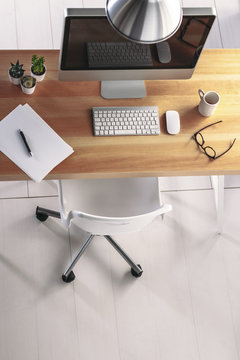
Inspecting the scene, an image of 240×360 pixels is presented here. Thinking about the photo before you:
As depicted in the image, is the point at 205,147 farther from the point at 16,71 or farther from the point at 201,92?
the point at 16,71

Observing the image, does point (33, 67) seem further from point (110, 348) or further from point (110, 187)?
point (110, 348)

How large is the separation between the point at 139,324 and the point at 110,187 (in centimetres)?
74

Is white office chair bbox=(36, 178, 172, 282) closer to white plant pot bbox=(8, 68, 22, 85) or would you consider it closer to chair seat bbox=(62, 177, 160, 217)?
chair seat bbox=(62, 177, 160, 217)

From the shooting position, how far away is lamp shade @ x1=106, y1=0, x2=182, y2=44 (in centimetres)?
176

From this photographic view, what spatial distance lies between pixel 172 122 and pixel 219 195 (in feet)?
2.17

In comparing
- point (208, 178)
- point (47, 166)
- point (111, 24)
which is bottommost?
point (208, 178)

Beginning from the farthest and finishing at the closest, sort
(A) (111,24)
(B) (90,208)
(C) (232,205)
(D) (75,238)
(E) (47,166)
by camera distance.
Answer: (C) (232,205) < (D) (75,238) < (B) (90,208) < (E) (47,166) < (A) (111,24)

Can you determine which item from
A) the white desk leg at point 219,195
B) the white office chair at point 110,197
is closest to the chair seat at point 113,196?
the white office chair at point 110,197

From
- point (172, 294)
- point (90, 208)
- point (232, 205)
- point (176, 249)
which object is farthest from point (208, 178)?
point (90, 208)

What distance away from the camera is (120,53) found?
208cm

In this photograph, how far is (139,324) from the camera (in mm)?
2621

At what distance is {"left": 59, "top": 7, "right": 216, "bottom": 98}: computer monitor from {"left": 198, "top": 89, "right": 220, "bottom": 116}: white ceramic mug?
11 centimetres

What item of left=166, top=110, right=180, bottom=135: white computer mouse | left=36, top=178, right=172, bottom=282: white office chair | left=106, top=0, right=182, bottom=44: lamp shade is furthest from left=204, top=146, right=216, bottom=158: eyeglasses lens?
left=106, top=0, right=182, bottom=44: lamp shade

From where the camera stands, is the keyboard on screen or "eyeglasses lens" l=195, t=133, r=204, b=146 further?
"eyeglasses lens" l=195, t=133, r=204, b=146
